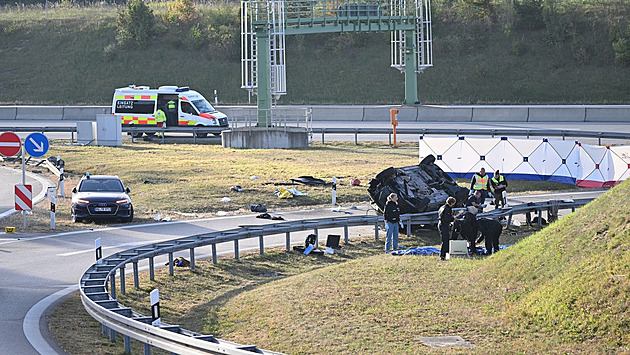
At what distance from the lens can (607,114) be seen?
4891 cm

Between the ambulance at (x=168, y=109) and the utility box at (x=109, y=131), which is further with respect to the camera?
the ambulance at (x=168, y=109)

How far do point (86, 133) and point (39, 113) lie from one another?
46.5 feet

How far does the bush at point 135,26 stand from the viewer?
74.4 m

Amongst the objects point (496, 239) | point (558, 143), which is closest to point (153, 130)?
point (558, 143)

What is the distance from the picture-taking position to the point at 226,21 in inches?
3068

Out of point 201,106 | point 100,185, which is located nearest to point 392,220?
point 100,185

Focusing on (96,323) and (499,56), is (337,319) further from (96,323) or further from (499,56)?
(499,56)

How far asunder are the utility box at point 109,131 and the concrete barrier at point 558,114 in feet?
72.6

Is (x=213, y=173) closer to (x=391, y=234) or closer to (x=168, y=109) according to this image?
(x=391, y=234)

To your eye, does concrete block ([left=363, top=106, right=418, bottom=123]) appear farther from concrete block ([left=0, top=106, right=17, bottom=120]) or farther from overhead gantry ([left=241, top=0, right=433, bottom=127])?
concrete block ([left=0, top=106, right=17, bottom=120])

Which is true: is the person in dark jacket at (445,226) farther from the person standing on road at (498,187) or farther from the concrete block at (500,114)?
the concrete block at (500,114)

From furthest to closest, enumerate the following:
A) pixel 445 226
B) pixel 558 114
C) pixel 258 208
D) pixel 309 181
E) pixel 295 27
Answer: pixel 558 114 → pixel 295 27 → pixel 309 181 → pixel 258 208 → pixel 445 226

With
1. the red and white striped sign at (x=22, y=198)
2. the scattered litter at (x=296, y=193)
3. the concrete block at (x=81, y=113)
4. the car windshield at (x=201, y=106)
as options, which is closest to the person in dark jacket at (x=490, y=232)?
the scattered litter at (x=296, y=193)

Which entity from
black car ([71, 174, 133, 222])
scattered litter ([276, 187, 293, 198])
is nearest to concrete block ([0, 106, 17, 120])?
scattered litter ([276, 187, 293, 198])
